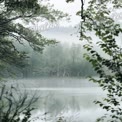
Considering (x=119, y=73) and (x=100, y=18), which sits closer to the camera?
(x=119, y=73)

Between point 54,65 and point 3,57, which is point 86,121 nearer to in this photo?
point 3,57

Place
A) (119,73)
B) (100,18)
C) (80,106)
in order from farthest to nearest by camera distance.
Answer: (80,106), (100,18), (119,73)

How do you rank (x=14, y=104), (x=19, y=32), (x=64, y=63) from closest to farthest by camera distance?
(x=14, y=104), (x=19, y=32), (x=64, y=63)

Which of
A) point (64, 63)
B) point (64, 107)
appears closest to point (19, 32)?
point (64, 107)

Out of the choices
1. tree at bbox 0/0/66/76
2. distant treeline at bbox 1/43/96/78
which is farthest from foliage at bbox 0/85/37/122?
distant treeline at bbox 1/43/96/78

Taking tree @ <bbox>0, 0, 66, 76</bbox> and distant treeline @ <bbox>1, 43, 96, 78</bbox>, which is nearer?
tree @ <bbox>0, 0, 66, 76</bbox>

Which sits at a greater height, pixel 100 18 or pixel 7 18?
pixel 7 18

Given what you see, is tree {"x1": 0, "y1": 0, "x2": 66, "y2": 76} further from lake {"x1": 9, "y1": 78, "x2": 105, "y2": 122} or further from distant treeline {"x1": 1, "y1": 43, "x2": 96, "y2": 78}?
distant treeline {"x1": 1, "y1": 43, "x2": 96, "y2": 78}

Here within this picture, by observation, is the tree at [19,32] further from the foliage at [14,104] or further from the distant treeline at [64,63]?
the distant treeline at [64,63]

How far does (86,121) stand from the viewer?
24203 millimetres

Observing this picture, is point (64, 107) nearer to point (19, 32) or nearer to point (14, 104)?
point (19, 32)

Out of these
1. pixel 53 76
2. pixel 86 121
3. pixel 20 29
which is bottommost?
pixel 86 121

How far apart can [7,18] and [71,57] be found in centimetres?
9524

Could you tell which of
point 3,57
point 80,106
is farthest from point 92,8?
point 80,106
